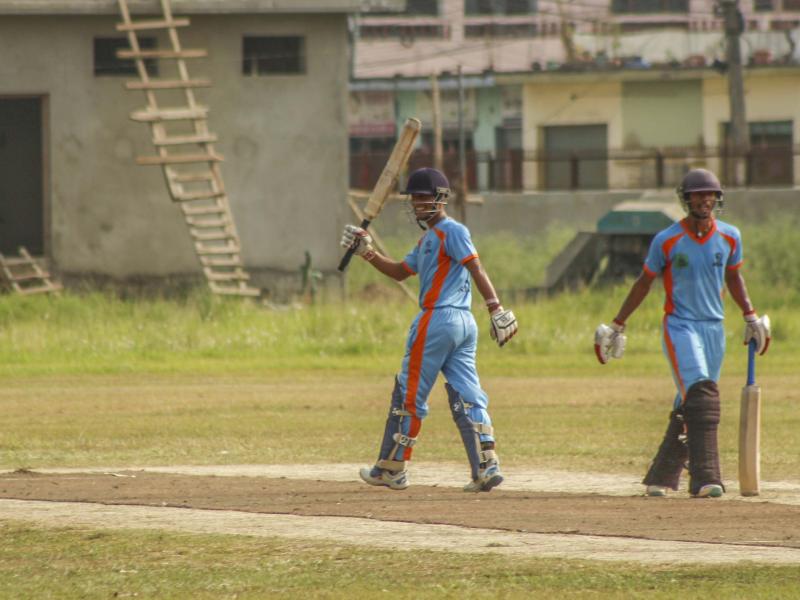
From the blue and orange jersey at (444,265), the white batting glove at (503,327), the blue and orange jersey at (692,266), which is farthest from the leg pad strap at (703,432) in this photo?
the blue and orange jersey at (444,265)

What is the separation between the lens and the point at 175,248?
2977cm

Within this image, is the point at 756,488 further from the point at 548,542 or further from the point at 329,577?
the point at 329,577

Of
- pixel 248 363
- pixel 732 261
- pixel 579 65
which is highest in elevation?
pixel 579 65

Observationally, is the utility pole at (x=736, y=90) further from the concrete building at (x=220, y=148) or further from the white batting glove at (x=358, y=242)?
the white batting glove at (x=358, y=242)

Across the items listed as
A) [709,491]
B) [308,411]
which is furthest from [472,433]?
[308,411]

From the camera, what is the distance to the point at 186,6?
94.9 feet

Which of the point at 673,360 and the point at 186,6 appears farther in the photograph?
the point at 186,6

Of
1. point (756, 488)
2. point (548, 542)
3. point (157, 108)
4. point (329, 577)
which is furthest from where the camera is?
point (157, 108)

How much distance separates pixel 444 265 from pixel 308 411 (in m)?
6.70

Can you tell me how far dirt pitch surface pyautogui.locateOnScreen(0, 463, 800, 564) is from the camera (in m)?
8.95

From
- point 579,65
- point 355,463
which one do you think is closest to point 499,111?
point 579,65

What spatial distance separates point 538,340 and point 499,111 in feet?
107

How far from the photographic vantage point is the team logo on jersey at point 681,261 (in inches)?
427

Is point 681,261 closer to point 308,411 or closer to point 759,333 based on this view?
point 759,333
